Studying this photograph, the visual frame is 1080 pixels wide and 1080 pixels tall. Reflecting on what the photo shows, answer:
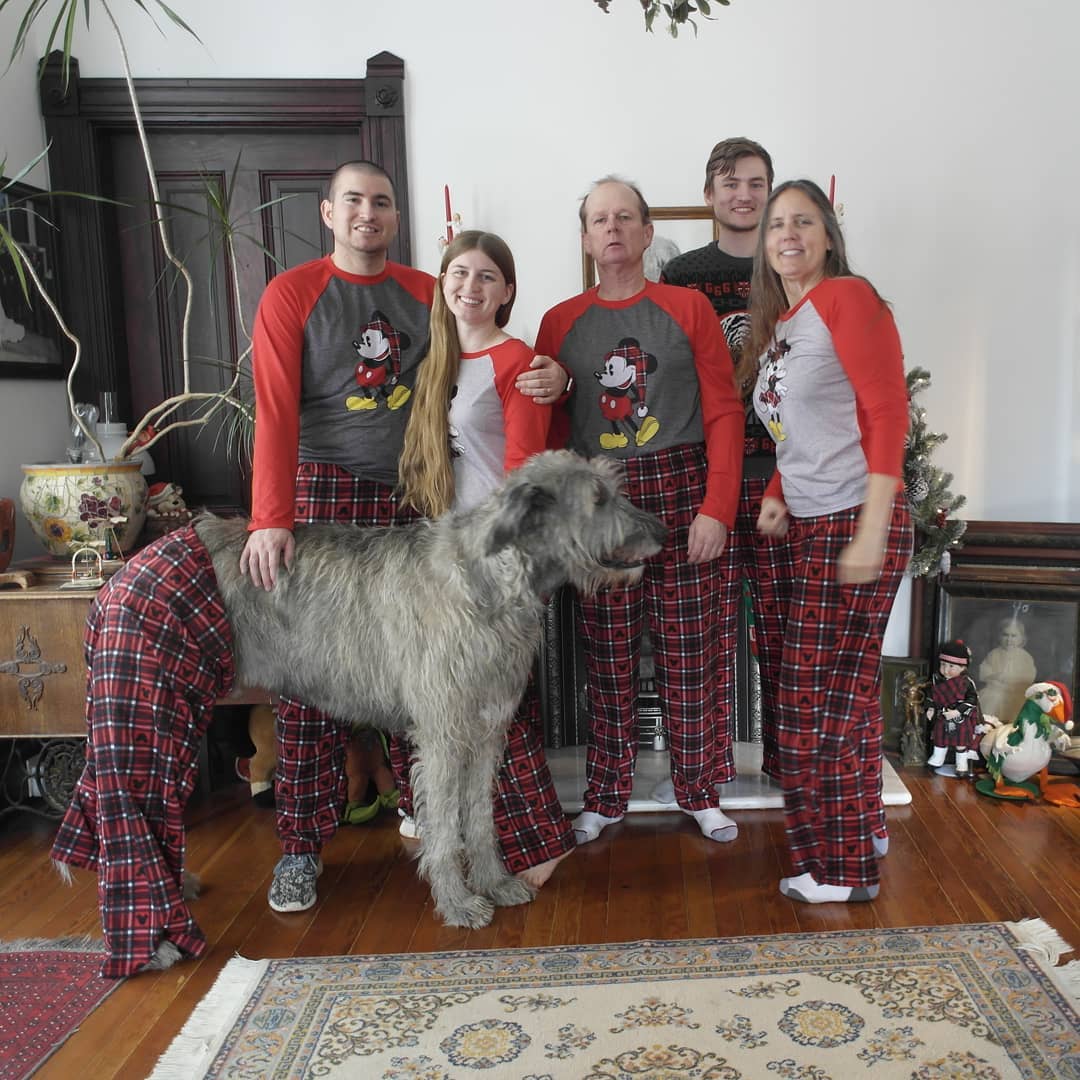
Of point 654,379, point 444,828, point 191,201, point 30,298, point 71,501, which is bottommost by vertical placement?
point 444,828

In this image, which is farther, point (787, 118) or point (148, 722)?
point (787, 118)

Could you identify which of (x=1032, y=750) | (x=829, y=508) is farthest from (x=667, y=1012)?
(x=1032, y=750)

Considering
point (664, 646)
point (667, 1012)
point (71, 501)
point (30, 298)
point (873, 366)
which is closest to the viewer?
point (667, 1012)

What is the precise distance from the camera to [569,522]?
2.06 m

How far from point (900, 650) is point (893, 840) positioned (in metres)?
1.06

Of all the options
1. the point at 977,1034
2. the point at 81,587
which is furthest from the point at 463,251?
the point at 977,1034

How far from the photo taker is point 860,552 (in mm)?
2025

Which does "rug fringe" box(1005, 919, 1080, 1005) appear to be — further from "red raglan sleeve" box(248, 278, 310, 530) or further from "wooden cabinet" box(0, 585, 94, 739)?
"wooden cabinet" box(0, 585, 94, 739)

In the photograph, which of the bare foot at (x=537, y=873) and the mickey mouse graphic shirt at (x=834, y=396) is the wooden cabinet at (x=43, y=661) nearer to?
the bare foot at (x=537, y=873)

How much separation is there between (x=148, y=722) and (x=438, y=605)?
0.70 meters

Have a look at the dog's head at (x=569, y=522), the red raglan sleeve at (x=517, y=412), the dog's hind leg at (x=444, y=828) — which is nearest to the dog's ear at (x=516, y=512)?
the dog's head at (x=569, y=522)

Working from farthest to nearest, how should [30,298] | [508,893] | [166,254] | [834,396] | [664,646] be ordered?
[166,254] → [30,298] → [664,646] → [508,893] → [834,396]

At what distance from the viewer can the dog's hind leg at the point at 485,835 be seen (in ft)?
7.72

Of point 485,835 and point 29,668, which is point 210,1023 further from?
point 29,668
